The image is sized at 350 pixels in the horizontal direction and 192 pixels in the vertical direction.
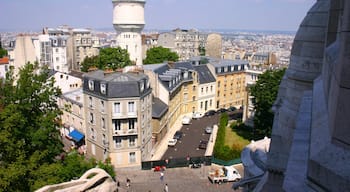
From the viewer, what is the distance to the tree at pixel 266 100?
4200 cm

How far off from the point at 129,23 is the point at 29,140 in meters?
54.2

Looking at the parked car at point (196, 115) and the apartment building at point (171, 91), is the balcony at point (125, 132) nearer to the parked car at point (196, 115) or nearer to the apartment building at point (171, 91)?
the apartment building at point (171, 91)

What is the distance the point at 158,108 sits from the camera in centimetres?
4647

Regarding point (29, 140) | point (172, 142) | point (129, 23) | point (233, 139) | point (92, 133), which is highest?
point (129, 23)

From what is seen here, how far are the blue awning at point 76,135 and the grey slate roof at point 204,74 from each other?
26.0 m

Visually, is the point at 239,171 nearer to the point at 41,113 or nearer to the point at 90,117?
the point at 90,117

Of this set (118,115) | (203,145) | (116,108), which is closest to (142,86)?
(116,108)

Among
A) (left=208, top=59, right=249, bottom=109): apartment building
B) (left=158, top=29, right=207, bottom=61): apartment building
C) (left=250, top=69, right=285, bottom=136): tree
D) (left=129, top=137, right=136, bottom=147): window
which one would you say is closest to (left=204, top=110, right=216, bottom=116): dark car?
(left=208, top=59, right=249, bottom=109): apartment building

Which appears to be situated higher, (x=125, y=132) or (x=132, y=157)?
(x=125, y=132)

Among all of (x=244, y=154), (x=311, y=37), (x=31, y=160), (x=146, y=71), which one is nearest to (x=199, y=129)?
(x=146, y=71)

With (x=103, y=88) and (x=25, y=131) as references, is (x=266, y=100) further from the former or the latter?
(x=25, y=131)

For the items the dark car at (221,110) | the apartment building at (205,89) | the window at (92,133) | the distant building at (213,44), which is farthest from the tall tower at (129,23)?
the distant building at (213,44)

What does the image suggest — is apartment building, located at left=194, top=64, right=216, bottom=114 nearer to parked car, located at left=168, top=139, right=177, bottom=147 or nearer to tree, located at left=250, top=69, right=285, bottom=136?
parked car, located at left=168, top=139, right=177, bottom=147

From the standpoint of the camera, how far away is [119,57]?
63812mm
